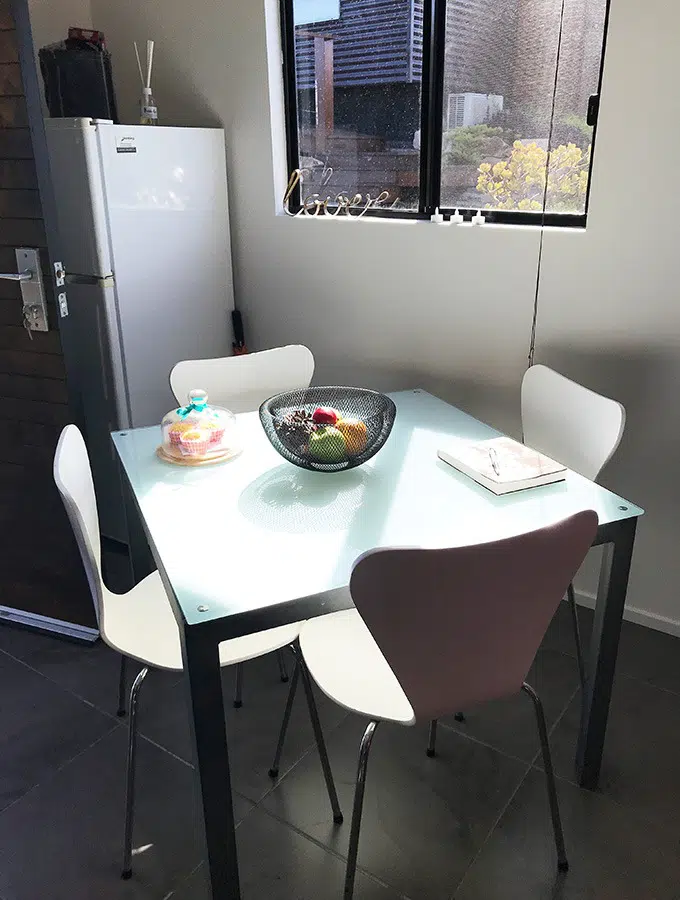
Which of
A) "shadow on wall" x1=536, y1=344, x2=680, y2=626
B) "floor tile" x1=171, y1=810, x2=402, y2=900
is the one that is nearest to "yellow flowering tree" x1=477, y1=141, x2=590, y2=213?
"shadow on wall" x1=536, y1=344, x2=680, y2=626

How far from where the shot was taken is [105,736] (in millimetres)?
1979

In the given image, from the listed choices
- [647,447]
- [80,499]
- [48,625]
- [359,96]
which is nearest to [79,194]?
[359,96]

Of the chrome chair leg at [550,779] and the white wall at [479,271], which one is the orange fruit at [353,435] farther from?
the white wall at [479,271]

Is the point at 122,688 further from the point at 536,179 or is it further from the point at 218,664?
the point at 536,179

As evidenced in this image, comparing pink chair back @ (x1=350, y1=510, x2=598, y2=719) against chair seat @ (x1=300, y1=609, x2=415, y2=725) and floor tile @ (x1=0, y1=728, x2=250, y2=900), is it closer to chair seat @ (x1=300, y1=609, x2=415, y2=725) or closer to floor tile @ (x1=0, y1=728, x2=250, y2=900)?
chair seat @ (x1=300, y1=609, x2=415, y2=725)

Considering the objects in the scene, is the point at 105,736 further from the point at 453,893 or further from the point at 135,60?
the point at 135,60

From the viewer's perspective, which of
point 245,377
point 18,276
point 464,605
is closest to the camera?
point 464,605

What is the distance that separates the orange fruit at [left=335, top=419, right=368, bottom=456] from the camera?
1645 millimetres

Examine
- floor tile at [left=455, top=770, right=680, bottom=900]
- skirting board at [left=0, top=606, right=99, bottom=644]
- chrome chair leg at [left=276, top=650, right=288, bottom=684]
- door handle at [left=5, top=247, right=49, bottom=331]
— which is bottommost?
floor tile at [left=455, top=770, right=680, bottom=900]

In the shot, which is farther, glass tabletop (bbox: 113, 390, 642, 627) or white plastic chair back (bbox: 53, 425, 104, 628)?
white plastic chair back (bbox: 53, 425, 104, 628)

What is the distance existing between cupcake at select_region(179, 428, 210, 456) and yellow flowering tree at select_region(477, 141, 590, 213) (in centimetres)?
132

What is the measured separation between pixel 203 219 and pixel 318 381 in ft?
2.44

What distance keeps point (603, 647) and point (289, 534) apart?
2.46 ft

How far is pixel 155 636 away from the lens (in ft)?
5.30
